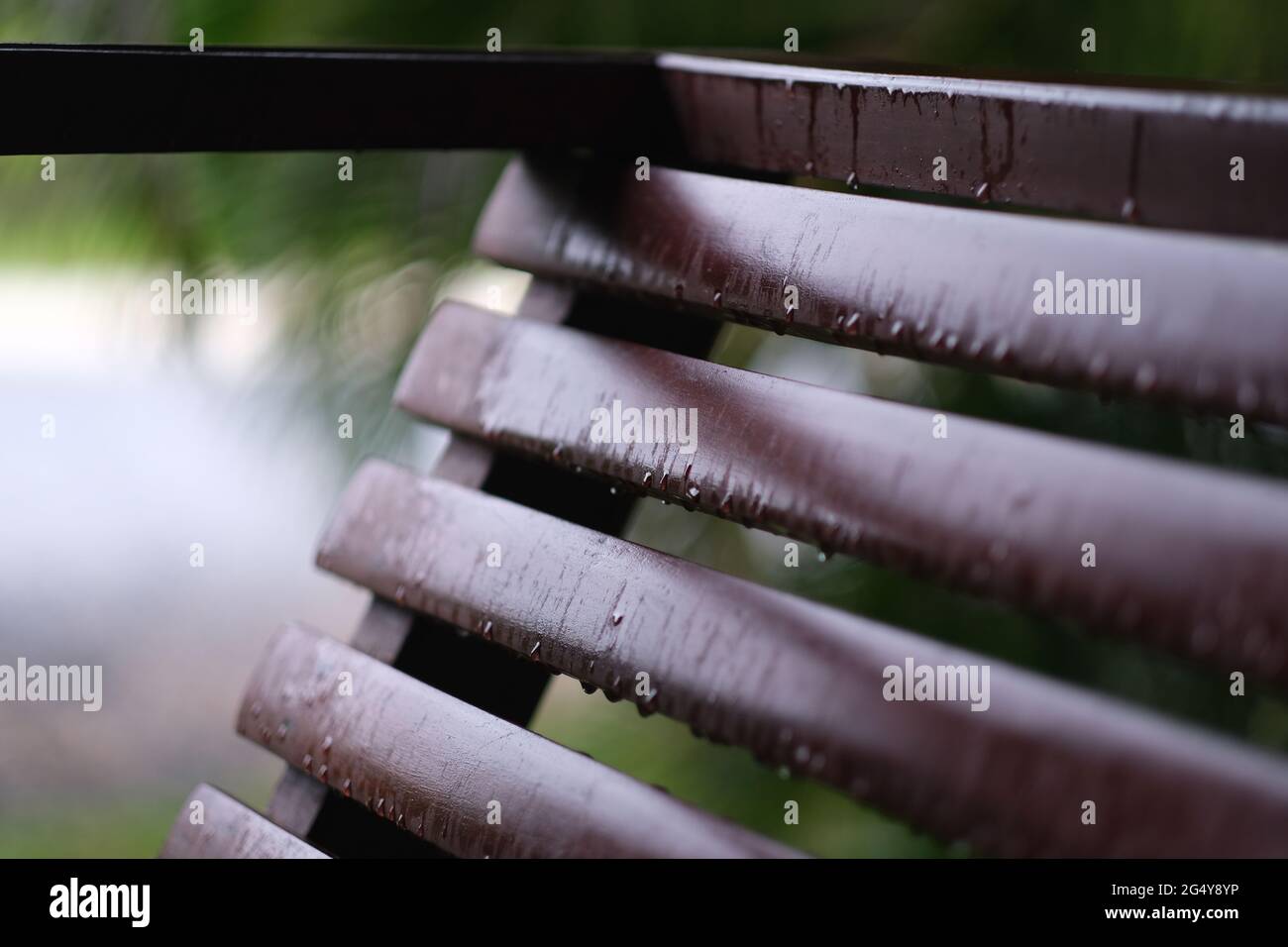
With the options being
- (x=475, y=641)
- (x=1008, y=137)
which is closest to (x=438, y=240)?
(x=475, y=641)

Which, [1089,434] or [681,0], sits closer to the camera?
[1089,434]

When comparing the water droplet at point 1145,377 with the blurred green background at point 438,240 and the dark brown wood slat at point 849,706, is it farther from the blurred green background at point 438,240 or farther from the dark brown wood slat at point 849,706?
the blurred green background at point 438,240

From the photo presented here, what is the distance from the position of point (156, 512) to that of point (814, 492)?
140 inches

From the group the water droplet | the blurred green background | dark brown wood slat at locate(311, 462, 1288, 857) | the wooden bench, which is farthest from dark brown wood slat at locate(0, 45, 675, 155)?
the blurred green background

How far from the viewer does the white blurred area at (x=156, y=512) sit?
1.22 metres

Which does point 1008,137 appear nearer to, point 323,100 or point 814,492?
point 814,492

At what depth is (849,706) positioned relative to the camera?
1.29 ft

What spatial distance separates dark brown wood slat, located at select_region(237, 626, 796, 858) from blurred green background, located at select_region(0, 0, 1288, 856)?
61 centimetres

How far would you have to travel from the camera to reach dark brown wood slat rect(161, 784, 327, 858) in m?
0.54

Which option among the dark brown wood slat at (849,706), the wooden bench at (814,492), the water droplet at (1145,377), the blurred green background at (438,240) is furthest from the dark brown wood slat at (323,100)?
the blurred green background at (438,240)

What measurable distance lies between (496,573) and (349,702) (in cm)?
9

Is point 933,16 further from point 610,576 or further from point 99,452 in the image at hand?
point 99,452
